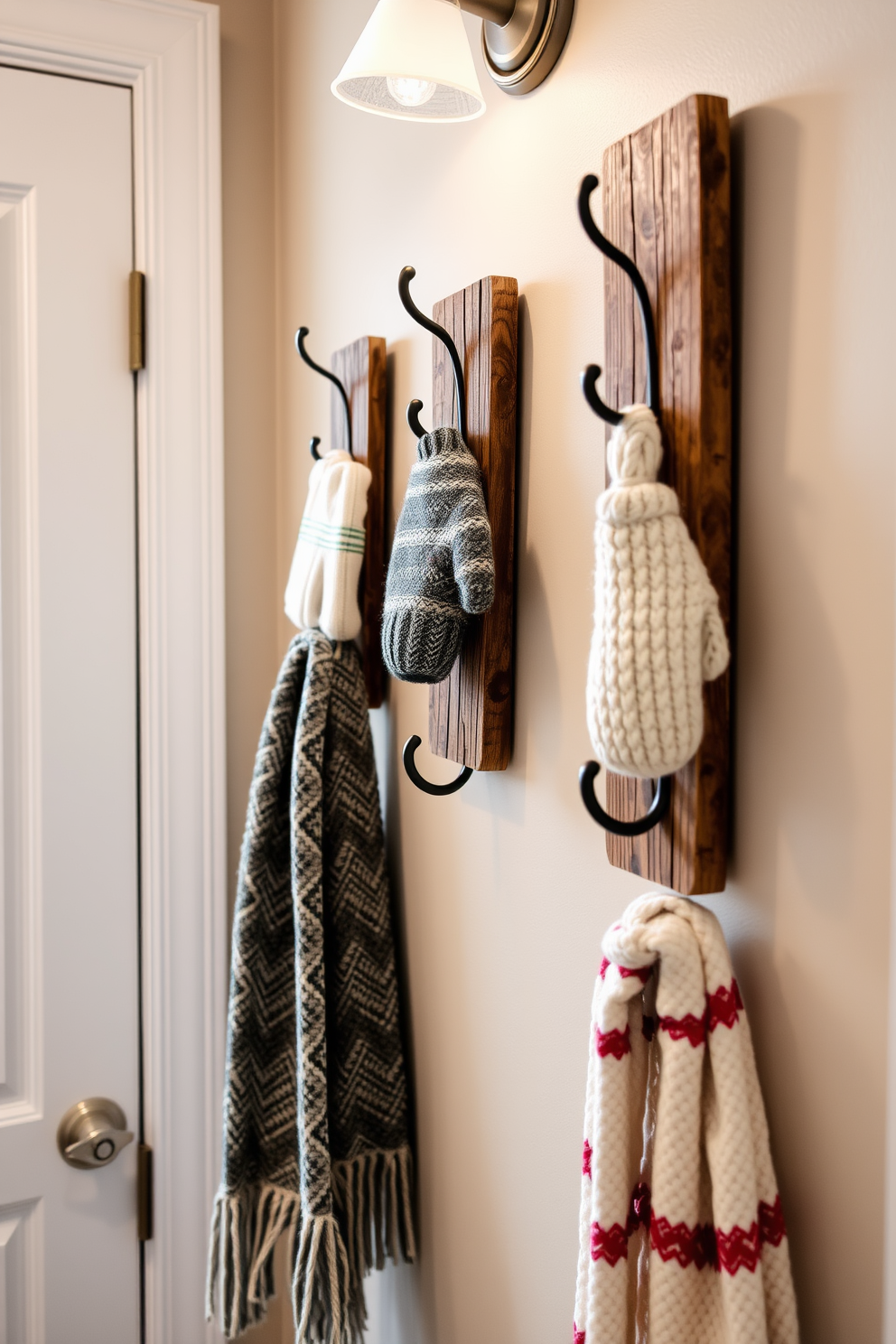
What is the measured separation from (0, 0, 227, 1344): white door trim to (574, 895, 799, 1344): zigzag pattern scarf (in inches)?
Answer: 32.2

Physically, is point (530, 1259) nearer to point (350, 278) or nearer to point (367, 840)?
point (367, 840)

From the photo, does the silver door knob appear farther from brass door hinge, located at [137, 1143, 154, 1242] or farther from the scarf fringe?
the scarf fringe

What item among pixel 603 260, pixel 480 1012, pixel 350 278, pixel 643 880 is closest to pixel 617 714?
pixel 643 880

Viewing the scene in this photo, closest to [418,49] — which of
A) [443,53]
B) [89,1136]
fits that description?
[443,53]

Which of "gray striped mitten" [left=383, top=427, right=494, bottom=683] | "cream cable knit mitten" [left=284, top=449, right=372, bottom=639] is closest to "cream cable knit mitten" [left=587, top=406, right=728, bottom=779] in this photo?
"gray striped mitten" [left=383, top=427, right=494, bottom=683]

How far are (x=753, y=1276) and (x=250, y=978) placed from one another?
598 mm

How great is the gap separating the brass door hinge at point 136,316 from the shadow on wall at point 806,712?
89 cm

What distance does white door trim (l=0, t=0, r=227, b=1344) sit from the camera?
3.98 feet

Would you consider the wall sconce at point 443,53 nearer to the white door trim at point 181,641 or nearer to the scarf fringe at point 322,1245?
the white door trim at point 181,641

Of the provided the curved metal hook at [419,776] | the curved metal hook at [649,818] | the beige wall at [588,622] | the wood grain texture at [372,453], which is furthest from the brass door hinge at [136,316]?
the curved metal hook at [649,818]

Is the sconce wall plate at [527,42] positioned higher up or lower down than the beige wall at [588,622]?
higher up

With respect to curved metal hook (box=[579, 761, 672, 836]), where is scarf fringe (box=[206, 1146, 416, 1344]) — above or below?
below

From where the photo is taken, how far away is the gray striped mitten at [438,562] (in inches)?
26.3

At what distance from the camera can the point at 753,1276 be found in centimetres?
46
